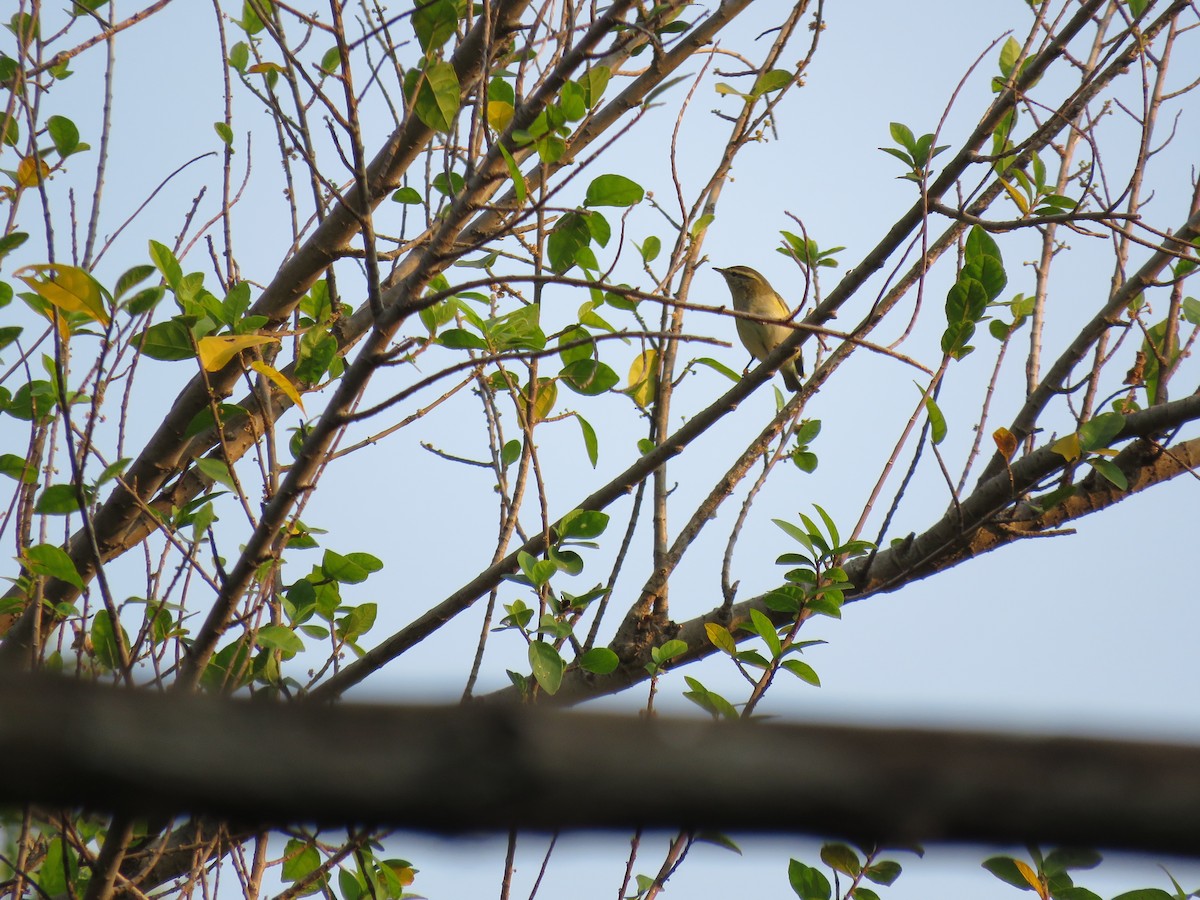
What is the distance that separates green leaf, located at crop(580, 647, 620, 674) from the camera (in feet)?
9.98

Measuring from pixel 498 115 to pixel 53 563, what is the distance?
4.78ft

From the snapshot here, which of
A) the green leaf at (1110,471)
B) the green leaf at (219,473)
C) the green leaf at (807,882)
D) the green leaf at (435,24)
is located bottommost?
the green leaf at (807,882)

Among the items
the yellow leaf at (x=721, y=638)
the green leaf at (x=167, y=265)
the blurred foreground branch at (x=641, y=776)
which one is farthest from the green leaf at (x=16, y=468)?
the blurred foreground branch at (x=641, y=776)

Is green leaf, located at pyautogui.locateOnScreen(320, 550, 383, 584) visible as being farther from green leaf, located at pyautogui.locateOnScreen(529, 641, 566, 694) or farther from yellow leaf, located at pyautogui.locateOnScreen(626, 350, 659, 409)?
yellow leaf, located at pyautogui.locateOnScreen(626, 350, 659, 409)

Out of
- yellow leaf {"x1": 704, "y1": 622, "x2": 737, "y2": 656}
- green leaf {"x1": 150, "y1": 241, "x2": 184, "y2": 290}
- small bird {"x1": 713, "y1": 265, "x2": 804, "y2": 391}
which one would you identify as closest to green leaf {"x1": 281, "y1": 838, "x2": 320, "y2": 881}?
yellow leaf {"x1": 704, "y1": 622, "x2": 737, "y2": 656}

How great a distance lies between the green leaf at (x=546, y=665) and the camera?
2754mm

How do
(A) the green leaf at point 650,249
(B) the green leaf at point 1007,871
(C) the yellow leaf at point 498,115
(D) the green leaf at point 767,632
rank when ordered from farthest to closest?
(A) the green leaf at point 650,249
(D) the green leaf at point 767,632
(B) the green leaf at point 1007,871
(C) the yellow leaf at point 498,115

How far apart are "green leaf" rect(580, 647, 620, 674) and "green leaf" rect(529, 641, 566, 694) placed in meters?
0.22

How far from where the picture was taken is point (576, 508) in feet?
9.62

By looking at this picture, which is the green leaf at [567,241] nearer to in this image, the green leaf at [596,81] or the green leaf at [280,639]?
the green leaf at [596,81]

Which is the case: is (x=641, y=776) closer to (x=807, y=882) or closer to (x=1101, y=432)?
(x=807, y=882)

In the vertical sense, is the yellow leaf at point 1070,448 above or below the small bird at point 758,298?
below

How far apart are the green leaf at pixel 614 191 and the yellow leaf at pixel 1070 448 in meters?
1.44

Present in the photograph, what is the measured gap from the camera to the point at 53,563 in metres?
2.53
